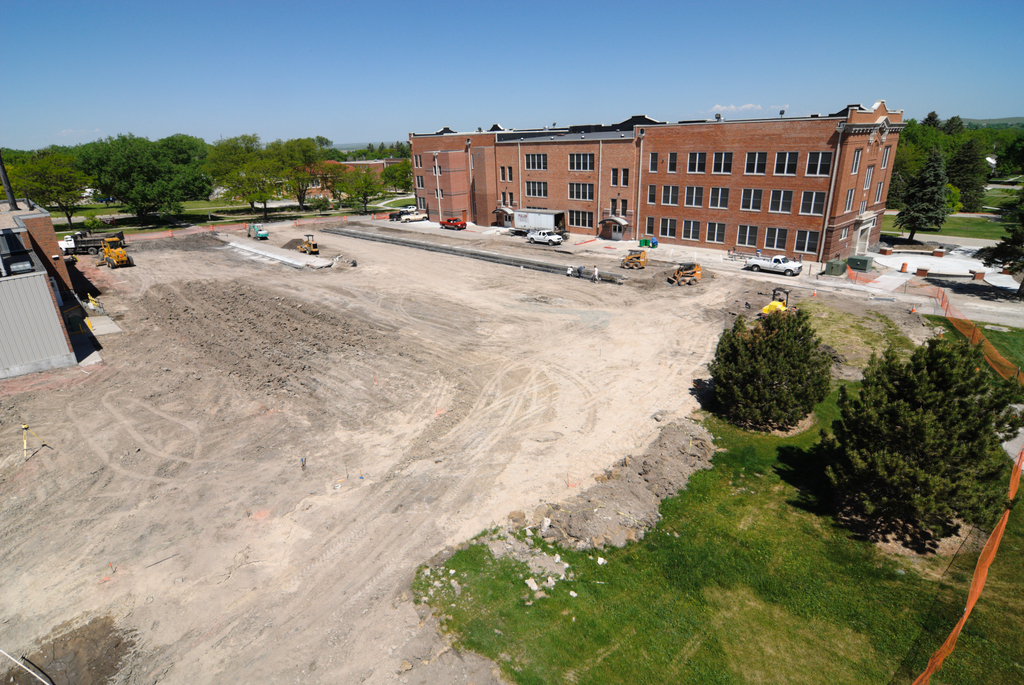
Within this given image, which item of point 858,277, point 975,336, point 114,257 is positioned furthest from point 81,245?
point 975,336

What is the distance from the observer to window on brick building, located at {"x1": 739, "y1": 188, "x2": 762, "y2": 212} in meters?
47.9

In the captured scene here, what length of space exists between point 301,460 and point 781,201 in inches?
1798

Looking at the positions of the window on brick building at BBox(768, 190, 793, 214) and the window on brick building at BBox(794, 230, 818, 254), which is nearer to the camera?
the window on brick building at BBox(794, 230, 818, 254)

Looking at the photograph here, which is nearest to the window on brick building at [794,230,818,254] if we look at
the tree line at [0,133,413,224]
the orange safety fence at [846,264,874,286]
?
the orange safety fence at [846,264,874,286]

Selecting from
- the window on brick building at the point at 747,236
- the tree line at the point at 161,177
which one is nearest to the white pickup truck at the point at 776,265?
the window on brick building at the point at 747,236

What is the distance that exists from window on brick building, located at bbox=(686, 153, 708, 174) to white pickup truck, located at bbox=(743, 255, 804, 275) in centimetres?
1147

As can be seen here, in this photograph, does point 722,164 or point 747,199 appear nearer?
point 747,199

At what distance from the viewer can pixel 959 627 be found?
11.1 metres

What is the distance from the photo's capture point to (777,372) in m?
19.8

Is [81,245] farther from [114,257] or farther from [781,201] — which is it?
[781,201]

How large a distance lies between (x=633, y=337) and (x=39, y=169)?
7907 centimetres

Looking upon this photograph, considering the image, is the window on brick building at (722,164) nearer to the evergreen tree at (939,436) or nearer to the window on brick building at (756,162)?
the window on brick building at (756,162)

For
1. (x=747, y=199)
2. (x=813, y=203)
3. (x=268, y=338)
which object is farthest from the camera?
(x=747, y=199)

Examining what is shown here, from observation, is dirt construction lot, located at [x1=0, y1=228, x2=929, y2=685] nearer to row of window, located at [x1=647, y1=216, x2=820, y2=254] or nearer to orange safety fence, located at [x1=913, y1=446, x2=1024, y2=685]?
orange safety fence, located at [x1=913, y1=446, x2=1024, y2=685]
